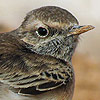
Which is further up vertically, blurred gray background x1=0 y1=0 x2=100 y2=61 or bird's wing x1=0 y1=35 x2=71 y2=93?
blurred gray background x1=0 y1=0 x2=100 y2=61

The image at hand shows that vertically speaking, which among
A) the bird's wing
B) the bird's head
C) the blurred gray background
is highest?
the blurred gray background

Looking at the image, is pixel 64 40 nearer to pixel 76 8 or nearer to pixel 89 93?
pixel 89 93

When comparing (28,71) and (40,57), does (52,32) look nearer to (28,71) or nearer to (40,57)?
(40,57)

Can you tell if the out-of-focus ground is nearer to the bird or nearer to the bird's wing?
the bird

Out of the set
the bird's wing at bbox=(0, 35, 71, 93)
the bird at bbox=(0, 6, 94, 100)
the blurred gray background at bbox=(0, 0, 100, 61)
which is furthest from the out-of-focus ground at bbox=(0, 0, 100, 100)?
the bird's wing at bbox=(0, 35, 71, 93)

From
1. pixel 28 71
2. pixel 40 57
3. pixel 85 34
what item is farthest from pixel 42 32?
pixel 85 34
